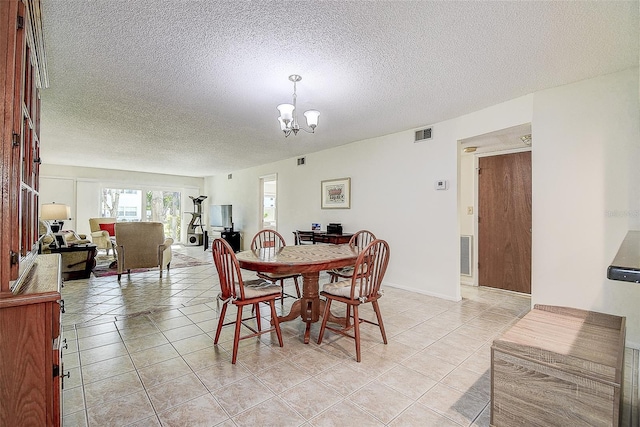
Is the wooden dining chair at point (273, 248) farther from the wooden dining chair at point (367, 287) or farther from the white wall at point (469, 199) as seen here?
the white wall at point (469, 199)

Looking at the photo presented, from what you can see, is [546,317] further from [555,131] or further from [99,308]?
[99,308]

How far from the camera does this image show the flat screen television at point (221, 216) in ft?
28.2

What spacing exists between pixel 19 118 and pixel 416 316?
3397 millimetres

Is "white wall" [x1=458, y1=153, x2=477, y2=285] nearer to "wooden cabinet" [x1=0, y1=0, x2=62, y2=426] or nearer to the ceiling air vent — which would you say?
the ceiling air vent

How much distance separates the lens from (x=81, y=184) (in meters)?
8.01

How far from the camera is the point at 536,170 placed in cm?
303

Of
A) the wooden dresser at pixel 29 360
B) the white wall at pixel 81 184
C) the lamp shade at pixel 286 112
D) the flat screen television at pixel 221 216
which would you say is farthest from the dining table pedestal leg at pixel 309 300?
the white wall at pixel 81 184

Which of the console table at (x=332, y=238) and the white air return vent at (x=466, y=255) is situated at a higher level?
the console table at (x=332, y=238)

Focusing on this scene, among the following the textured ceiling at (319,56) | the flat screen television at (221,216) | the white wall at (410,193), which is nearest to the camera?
the textured ceiling at (319,56)

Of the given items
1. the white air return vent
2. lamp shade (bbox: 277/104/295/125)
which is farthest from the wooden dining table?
the white air return vent

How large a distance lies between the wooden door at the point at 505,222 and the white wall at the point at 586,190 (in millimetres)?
1188

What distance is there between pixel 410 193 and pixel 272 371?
3.09m

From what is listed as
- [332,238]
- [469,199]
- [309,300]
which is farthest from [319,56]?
[469,199]

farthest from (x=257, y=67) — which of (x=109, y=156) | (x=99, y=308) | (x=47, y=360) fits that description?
(x=109, y=156)
